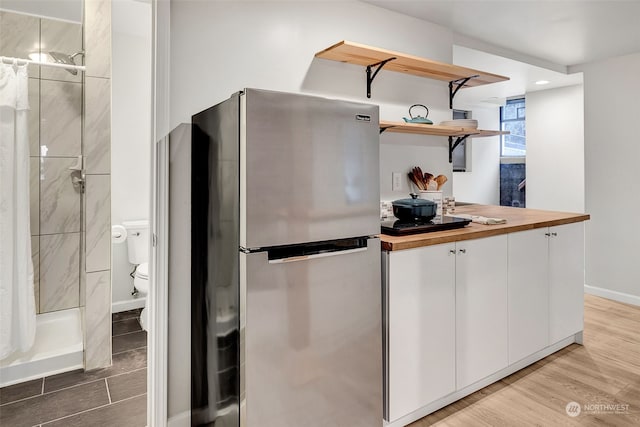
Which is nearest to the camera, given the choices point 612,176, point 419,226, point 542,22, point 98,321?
point 419,226

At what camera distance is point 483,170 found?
5.93 metres

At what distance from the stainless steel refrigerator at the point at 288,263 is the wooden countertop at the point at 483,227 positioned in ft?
0.60

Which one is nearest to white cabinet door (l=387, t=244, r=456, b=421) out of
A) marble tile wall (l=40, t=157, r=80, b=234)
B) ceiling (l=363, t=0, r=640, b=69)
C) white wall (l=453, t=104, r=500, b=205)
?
ceiling (l=363, t=0, r=640, b=69)

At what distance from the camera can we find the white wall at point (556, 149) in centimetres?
438

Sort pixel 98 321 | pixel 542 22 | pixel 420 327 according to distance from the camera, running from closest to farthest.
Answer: pixel 420 327 → pixel 98 321 → pixel 542 22

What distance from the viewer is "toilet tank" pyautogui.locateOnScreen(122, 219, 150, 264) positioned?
3387mm

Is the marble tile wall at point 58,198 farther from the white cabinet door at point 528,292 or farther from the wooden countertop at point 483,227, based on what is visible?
the white cabinet door at point 528,292

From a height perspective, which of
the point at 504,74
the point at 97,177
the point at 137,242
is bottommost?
the point at 137,242

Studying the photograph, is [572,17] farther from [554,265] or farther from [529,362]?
[529,362]

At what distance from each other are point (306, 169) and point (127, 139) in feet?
8.91

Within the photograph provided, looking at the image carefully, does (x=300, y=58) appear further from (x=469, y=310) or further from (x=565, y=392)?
(x=565, y=392)

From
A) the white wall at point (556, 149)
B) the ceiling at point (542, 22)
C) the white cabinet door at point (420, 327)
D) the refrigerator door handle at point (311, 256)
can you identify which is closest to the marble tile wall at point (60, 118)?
the ceiling at point (542, 22)

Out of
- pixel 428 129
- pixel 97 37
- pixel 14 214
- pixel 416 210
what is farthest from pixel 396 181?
pixel 14 214

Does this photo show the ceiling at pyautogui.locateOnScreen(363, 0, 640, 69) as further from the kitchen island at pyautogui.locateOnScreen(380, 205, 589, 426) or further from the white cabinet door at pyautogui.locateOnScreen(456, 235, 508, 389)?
the white cabinet door at pyautogui.locateOnScreen(456, 235, 508, 389)
